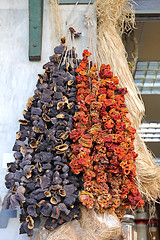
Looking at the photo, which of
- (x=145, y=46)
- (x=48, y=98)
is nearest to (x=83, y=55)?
(x=48, y=98)

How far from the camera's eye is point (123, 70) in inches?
59.6

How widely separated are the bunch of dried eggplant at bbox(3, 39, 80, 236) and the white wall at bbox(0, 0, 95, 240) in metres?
0.13

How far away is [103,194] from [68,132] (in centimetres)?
27

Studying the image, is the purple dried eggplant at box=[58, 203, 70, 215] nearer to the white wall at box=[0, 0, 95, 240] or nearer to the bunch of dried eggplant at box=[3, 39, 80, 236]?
the bunch of dried eggplant at box=[3, 39, 80, 236]

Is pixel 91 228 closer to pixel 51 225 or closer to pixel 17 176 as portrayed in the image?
pixel 51 225

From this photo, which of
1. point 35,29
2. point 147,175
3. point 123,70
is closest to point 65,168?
point 147,175

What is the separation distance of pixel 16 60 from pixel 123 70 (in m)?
0.53

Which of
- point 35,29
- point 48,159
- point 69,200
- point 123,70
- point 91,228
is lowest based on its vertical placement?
point 91,228

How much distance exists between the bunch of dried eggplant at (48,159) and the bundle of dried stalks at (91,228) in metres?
0.03

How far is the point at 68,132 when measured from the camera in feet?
Result: 4.06

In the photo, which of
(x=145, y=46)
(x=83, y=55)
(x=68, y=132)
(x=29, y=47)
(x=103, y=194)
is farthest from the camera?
(x=145, y=46)

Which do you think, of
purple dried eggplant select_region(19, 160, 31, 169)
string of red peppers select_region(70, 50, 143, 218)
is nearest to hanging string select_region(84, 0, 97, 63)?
string of red peppers select_region(70, 50, 143, 218)

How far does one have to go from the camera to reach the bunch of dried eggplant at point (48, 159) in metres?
1.14

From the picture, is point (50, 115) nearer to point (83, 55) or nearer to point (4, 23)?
point (83, 55)
